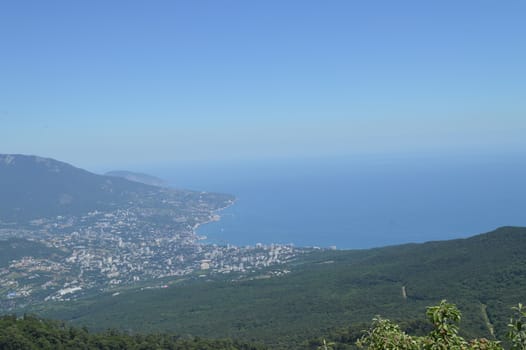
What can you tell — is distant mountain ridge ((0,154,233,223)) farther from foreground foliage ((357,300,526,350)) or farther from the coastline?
foreground foliage ((357,300,526,350))

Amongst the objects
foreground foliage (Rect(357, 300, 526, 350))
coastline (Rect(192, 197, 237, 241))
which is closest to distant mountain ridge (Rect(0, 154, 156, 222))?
coastline (Rect(192, 197, 237, 241))

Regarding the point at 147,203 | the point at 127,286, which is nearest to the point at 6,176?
the point at 147,203

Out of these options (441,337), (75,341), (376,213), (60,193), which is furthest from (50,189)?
(441,337)

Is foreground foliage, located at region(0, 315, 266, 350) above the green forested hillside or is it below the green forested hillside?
above

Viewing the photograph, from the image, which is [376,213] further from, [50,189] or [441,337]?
[441,337]

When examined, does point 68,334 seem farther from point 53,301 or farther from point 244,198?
point 244,198

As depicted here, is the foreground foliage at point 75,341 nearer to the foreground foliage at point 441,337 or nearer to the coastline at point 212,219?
the foreground foliage at point 441,337
